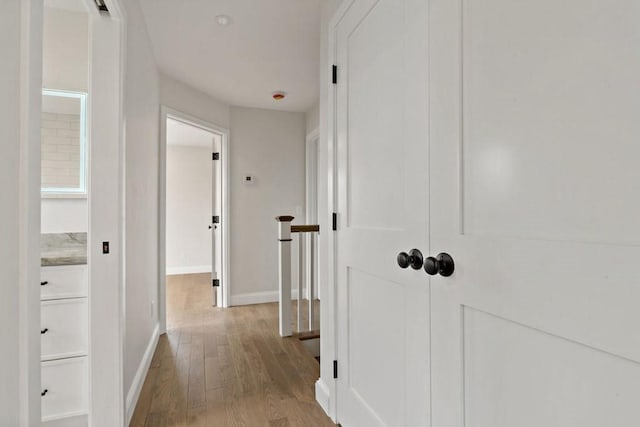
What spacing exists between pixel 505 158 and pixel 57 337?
207 centimetres

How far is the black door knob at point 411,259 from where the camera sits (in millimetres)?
1063

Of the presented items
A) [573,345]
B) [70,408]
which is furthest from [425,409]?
[70,408]

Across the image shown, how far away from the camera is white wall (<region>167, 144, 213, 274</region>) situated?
6.04 metres

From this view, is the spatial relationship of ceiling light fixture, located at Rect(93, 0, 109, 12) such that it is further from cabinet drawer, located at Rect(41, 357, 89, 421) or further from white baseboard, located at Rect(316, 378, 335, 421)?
white baseboard, located at Rect(316, 378, 335, 421)

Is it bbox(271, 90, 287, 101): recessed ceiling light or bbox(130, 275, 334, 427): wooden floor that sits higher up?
bbox(271, 90, 287, 101): recessed ceiling light

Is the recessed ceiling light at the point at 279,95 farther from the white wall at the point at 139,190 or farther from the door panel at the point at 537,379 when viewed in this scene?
the door panel at the point at 537,379

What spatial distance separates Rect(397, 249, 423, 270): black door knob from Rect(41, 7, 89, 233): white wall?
183 centimetres

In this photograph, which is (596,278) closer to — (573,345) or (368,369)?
(573,345)

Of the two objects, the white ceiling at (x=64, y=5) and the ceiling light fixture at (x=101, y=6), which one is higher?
the white ceiling at (x=64, y=5)

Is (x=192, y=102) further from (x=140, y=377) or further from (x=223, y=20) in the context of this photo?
(x=140, y=377)

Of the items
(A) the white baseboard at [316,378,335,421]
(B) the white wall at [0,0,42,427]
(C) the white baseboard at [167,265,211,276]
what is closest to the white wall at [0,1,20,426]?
(B) the white wall at [0,0,42,427]

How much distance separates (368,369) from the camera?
143 cm

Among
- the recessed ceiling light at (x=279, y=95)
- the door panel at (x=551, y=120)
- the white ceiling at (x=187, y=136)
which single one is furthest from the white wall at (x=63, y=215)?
the white ceiling at (x=187, y=136)

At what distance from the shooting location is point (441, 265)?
37.4 inches
